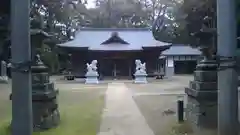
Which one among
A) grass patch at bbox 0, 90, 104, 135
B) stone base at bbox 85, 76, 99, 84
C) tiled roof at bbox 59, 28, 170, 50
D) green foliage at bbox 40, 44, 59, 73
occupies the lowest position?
grass patch at bbox 0, 90, 104, 135

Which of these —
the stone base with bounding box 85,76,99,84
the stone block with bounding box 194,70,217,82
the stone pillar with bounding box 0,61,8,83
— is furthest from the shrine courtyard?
the stone pillar with bounding box 0,61,8,83

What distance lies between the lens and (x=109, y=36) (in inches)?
1355

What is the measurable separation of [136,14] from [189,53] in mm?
10981

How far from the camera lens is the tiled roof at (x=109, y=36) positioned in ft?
101

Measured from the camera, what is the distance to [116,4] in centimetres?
4684

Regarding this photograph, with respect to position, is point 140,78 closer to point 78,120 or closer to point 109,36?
point 109,36

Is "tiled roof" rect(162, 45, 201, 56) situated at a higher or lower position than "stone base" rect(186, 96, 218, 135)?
higher

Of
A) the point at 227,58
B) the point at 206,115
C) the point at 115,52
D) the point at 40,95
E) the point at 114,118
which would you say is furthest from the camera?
the point at 115,52

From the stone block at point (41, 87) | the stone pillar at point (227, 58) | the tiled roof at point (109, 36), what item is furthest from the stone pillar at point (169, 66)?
the stone pillar at point (227, 58)

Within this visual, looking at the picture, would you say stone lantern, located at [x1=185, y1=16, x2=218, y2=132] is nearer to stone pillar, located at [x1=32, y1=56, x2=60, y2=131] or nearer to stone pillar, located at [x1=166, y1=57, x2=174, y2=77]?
stone pillar, located at [x1=32, y1=56, x2=60, y2=131]

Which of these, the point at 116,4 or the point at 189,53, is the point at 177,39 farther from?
the point at 116,4

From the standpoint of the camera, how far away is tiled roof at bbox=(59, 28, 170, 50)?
101ft

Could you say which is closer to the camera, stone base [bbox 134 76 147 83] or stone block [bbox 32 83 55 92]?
stone block [bbox 32 83 55 92]

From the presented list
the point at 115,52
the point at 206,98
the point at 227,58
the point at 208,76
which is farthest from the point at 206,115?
the point at 115,52
